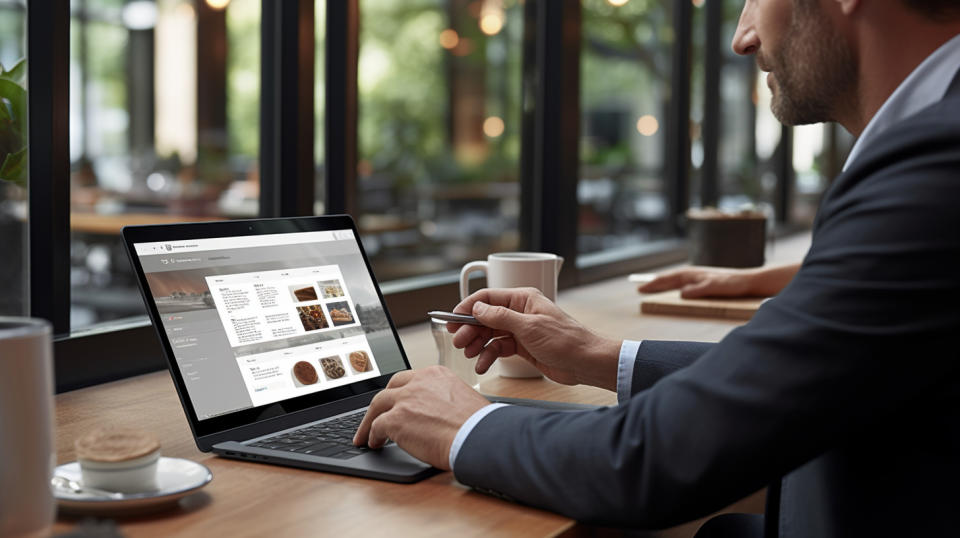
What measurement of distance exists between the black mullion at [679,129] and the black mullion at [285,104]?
6.78 ft

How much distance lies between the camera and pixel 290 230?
1.23m

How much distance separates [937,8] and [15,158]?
1004 mm

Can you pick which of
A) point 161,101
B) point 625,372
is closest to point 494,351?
point 625,372

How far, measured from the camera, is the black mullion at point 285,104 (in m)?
1.79

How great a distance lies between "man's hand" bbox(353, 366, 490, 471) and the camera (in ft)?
→ 3.17

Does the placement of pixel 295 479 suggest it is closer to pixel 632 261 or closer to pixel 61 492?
pixel 61 492

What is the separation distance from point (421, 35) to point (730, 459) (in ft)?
29.1

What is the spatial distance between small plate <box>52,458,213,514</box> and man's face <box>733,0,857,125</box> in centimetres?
71

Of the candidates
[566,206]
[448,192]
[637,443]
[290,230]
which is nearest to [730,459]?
[637,443]

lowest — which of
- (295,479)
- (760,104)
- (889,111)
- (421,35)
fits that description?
(295,479)

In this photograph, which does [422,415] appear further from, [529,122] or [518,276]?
[529,122]

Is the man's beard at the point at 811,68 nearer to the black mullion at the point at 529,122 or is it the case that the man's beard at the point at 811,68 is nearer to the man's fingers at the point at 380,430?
the man's fingers at the point at 380,430

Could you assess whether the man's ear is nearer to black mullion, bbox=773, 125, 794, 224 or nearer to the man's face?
the man's face

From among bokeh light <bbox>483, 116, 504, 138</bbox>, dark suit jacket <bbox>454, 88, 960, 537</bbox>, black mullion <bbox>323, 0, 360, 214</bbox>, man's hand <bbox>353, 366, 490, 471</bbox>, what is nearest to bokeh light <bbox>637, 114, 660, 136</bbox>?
black mullion <bbox>323, 0, 360, 214</bbox>
